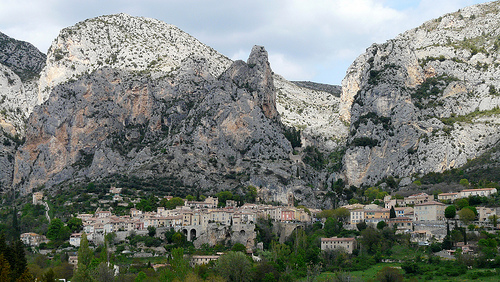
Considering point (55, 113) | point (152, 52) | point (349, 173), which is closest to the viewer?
point (349, 173)

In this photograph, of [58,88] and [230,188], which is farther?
[58,88]

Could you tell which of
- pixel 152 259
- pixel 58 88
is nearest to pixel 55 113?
pixel 58 88

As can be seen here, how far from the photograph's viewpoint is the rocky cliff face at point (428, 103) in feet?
445

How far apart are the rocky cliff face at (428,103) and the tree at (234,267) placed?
61.8m

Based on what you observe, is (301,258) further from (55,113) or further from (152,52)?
(152,52)

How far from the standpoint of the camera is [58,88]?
525ft

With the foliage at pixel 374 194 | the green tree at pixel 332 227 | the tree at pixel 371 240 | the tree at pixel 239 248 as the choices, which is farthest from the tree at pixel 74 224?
the foliage at pixel 374 194

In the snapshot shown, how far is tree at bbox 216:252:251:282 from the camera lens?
8050 cm

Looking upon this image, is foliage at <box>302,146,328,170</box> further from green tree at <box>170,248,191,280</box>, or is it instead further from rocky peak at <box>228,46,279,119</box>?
green tree at <box>170,248,191,280</box>

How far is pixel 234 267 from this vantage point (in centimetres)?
8131

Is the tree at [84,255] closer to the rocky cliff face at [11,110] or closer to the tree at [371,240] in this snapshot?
the tree at [371,240]

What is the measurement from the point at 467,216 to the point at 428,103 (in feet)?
194

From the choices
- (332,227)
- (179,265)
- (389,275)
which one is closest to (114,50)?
(332,227)

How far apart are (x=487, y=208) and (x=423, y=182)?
3086 centimetres
